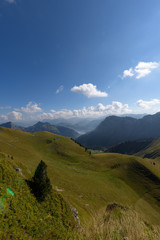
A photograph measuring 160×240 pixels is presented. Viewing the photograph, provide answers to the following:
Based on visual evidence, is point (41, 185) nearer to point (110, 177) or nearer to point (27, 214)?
point (27, 214)

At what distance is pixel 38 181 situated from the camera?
14398 millimetres

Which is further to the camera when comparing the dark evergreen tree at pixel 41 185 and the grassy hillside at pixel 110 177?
the grassy hillside at pixel 110 177

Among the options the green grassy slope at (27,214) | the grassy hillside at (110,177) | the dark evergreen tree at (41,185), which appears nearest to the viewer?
the green grassy slope at (27,214)

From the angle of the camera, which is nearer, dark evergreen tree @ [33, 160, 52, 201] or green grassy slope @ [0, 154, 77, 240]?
green grassy slope @ [0, 154, 77, 240]

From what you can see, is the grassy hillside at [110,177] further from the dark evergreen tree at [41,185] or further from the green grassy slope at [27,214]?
the green grassy slope at [27,214]

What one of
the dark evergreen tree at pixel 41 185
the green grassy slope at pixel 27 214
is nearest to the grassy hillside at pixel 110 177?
the dark evergreen tree at pixel 41 185

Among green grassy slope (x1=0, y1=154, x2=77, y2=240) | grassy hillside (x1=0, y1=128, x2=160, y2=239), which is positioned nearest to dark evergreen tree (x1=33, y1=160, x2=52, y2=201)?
green grassy slope (x1=0, y1=154, x2=77, y2=240)

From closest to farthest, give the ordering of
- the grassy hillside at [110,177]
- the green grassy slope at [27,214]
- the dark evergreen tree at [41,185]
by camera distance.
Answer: the green grassy slope at [27,214] → the dark evergreen tree at [41,185] → the grassy hillside at [110,177]

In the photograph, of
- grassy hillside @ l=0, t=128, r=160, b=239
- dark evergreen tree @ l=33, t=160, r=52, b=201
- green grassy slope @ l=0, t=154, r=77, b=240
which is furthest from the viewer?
grassy hillside @ l=0, t=128, r=160, b=239

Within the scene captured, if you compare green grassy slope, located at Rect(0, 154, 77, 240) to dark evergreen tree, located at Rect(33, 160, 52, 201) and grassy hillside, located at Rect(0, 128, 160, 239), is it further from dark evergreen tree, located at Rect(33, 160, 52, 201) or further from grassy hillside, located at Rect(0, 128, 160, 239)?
grassy hillside, located at Rect(0, 128, 160, 239)

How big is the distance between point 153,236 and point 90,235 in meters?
3.03

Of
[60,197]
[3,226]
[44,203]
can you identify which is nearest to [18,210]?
[3,226]

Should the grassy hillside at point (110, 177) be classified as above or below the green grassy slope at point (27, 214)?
below

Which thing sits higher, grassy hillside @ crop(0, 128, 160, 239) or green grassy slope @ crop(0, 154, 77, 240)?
green grassy slope @ crop(0, 154, 77, 240)
